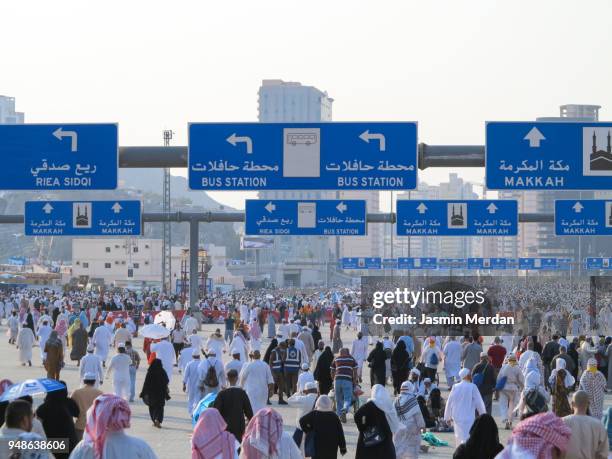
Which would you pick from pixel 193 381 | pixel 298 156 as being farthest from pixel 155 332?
pixel 193 381

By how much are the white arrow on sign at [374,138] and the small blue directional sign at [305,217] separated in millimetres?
18602

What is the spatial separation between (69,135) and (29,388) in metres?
10.5

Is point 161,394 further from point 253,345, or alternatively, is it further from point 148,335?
point 253,345

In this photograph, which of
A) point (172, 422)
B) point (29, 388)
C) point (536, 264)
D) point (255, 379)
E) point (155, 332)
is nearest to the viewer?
point (29, 388)

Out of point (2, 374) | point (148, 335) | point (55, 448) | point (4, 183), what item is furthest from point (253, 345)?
point (55, 448)

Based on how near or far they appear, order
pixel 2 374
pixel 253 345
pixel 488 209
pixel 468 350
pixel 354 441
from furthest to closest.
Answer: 1. pixel 488 209
2. pixel 253 345
3. pixel 2 374
4. pixel 468 350
5. pixel 354 441

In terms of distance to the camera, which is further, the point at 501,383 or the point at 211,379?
the point at 501,383

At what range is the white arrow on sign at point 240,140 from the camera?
2138cm

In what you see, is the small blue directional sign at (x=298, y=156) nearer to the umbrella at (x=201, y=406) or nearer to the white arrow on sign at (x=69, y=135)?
the white arrow on sign at (x=69, y=135)

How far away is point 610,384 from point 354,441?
9.91 metres

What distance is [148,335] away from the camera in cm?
2420

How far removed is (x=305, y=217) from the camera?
40.2 metres

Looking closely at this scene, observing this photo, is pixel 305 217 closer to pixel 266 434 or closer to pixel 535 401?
pixel 535 401

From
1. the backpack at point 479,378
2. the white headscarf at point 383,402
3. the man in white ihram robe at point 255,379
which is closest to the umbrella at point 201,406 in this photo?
the white headscarf at point 383,402
